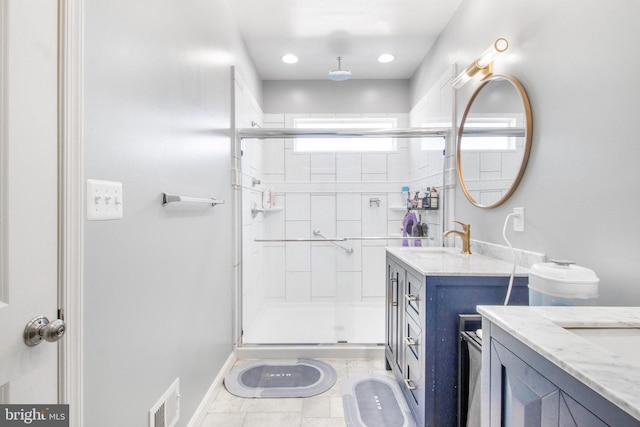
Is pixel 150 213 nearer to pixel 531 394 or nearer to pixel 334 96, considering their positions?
pixel 531 394

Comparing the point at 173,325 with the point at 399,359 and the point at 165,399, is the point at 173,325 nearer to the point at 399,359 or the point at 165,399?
the point at 165,399

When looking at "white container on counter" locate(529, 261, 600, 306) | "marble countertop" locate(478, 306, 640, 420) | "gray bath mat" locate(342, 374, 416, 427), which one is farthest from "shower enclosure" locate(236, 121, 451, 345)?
"marble countertop" locate(478, 306, 640, 420)

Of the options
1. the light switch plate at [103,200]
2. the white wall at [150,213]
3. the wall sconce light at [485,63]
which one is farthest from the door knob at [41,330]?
the wall sconce light at [485,63]

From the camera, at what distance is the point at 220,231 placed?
6.36 ft

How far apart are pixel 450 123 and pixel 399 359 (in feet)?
5.44

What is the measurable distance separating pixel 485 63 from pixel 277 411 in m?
2.24

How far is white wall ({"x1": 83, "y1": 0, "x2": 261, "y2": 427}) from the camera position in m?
0.85

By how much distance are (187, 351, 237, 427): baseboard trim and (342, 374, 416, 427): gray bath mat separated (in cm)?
77

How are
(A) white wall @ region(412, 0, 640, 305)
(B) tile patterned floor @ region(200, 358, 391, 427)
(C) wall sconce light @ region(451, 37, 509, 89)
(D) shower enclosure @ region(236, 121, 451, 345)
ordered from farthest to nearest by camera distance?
(D) shower enclosure @ region(236, 121, 451, 345) → (B) tile patterned floor @ region(200, 358, 391, 427) → (C) wall sconce light @ region(451, 37, 509, 89) → (A) white wall @ region(412, 0, 640, 305)

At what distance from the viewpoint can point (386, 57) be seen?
287 cm

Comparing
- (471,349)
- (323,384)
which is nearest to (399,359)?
(323,384)

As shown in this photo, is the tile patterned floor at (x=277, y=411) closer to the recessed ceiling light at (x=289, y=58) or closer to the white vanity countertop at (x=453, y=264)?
the white vanity countertop at (x=453, y=264)

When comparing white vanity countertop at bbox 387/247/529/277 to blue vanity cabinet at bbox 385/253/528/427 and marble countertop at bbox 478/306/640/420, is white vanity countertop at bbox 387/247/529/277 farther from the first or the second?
marble countertop at bbox 478/306/640/420

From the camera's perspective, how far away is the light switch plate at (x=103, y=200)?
31.9 inches
